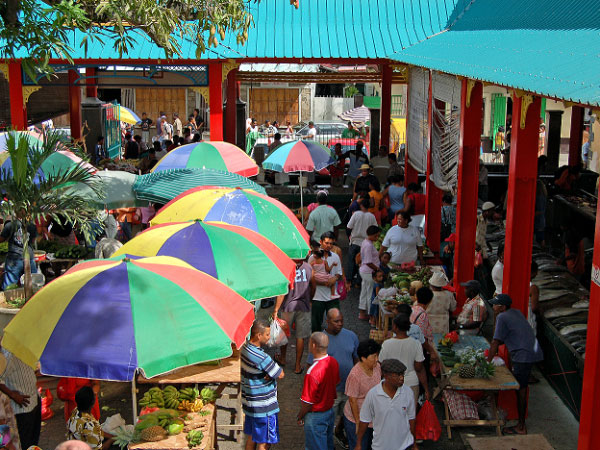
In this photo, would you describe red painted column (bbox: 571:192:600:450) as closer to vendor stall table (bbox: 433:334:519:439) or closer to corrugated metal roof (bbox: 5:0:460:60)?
vendor stall table (bbox: 433:334:519:439)

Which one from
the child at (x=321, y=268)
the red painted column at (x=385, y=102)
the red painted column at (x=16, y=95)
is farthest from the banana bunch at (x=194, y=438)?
the red painted column at (x=385, y=102)

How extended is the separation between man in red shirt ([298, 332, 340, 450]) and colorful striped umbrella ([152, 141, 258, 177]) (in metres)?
6.42

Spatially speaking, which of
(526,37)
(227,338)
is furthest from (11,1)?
(526,37)

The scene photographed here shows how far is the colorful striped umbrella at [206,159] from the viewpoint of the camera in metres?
13.1

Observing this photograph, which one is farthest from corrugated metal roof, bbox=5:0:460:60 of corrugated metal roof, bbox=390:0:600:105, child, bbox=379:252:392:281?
child, bbox=379:252:392:281

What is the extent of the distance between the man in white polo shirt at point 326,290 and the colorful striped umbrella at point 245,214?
2.96 ft

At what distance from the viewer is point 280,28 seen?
17.2 metres

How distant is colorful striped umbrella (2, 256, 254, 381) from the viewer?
5.61 meters

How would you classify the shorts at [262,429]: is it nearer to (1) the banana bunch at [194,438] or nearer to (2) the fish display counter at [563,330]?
(1) the banana bunch at [194,438]

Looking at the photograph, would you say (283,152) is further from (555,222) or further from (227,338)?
(227,338)

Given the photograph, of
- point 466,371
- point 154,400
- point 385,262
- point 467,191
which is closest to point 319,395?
point 154,400

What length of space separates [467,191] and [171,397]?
589 centimetres

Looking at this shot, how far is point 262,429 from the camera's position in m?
7.37

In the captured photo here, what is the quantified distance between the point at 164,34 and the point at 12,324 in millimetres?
3380
